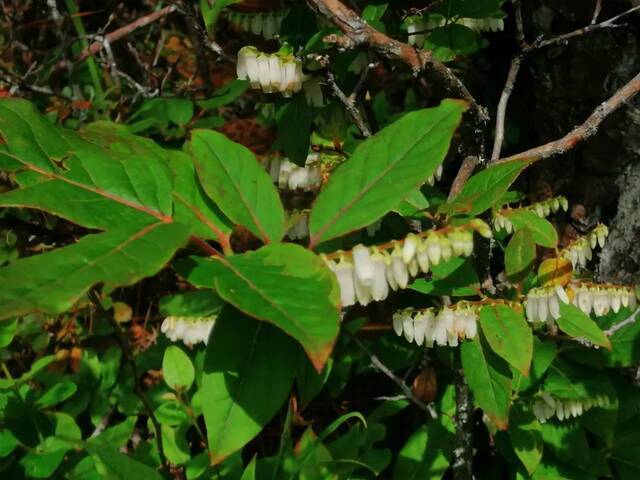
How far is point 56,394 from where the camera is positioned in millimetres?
1707

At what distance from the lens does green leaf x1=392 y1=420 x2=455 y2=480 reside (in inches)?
63.1

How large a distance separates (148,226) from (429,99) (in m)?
1.59

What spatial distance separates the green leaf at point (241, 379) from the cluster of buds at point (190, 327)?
67 centimetres

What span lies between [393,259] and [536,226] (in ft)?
1.32

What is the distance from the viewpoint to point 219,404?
0.87m

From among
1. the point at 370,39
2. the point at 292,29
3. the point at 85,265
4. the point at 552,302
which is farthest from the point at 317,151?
the point at 85,265

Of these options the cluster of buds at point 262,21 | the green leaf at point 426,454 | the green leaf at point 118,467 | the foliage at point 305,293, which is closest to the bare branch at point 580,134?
the foliage at point 305,293

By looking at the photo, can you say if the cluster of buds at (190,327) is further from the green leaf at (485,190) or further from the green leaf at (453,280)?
the green leaf at (485,190)

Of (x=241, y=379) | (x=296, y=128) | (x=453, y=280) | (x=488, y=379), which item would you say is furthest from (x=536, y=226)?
(x=241, y=379)

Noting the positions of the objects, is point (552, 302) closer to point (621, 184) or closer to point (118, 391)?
point (621, 184)

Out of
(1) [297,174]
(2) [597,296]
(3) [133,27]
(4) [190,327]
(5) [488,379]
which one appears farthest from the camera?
(3) [133,27]

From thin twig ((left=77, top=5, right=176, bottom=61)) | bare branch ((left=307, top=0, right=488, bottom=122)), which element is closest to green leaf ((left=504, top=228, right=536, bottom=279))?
bare branch ((left=307, top=0, right=488, bottom=122))

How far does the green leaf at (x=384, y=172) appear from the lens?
0.87 meters

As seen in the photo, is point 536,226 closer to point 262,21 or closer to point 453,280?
point 453,280
